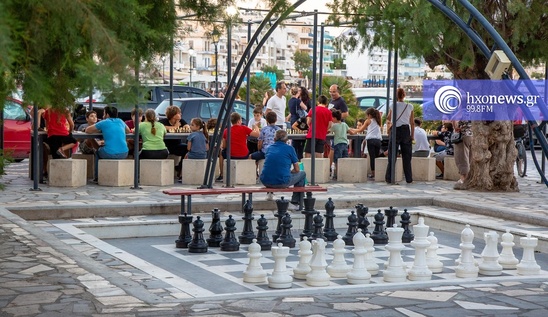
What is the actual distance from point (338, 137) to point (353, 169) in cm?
95

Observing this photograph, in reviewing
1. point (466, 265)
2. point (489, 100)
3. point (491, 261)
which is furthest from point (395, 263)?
point (489, 100)

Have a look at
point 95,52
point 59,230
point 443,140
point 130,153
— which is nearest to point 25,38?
point 95,52

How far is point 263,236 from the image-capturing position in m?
12.3

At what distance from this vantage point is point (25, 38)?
16.8 feet

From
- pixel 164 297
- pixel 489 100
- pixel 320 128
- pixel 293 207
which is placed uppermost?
pixel 489 100

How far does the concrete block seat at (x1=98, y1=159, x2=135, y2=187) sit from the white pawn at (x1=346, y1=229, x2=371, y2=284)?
8246mm

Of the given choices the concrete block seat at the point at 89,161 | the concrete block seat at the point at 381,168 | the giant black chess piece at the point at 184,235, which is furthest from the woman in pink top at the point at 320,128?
the giant black chess piece at the point at 184,235

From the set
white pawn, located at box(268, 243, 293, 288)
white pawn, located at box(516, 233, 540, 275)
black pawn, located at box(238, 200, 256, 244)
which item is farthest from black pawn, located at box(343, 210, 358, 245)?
white pawn, located at box(268, 243, 293, 288)

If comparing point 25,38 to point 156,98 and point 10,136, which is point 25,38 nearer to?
point 10,136

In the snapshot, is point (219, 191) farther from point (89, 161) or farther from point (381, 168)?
point (381, 168)

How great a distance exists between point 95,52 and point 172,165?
41.2ft

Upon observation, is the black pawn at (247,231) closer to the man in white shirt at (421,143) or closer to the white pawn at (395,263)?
the white pawn at (395,263)

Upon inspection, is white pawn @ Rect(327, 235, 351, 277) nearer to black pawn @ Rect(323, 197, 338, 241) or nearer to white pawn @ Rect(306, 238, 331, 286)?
white pawn @ Rect(306, 238, 331, 286)

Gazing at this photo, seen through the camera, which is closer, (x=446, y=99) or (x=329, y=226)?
(x=329, y=226)
